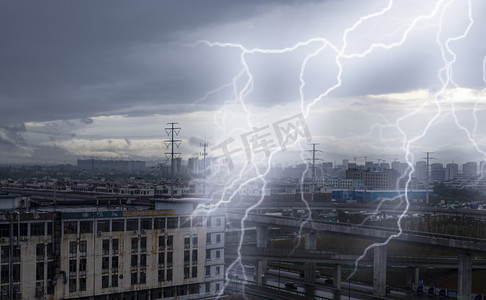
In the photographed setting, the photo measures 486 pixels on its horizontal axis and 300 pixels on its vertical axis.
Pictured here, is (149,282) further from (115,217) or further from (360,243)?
(360,243)

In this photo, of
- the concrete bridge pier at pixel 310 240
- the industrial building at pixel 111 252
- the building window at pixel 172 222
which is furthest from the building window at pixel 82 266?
the concrete bridge pier at pixel 310 240

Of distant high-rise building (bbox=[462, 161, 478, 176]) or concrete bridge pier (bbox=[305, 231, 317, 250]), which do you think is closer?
concrete bridge pier (bbox=[305, 231, 317, 250])

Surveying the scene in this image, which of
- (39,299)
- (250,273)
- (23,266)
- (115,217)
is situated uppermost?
(115,217)

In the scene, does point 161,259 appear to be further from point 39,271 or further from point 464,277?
point 464,277

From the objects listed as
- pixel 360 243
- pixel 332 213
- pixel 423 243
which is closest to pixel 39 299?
pixel 423 243

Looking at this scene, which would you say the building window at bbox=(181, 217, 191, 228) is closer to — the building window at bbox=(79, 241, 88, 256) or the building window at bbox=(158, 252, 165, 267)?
the building window at bbox=(158, 252, 165, 267)

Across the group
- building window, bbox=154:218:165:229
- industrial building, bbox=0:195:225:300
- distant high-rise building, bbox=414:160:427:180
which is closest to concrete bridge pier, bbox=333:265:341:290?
industrial building, bbox=0:195:225:300

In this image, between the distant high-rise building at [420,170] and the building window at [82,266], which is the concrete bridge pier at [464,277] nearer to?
the building window at [82,266]
